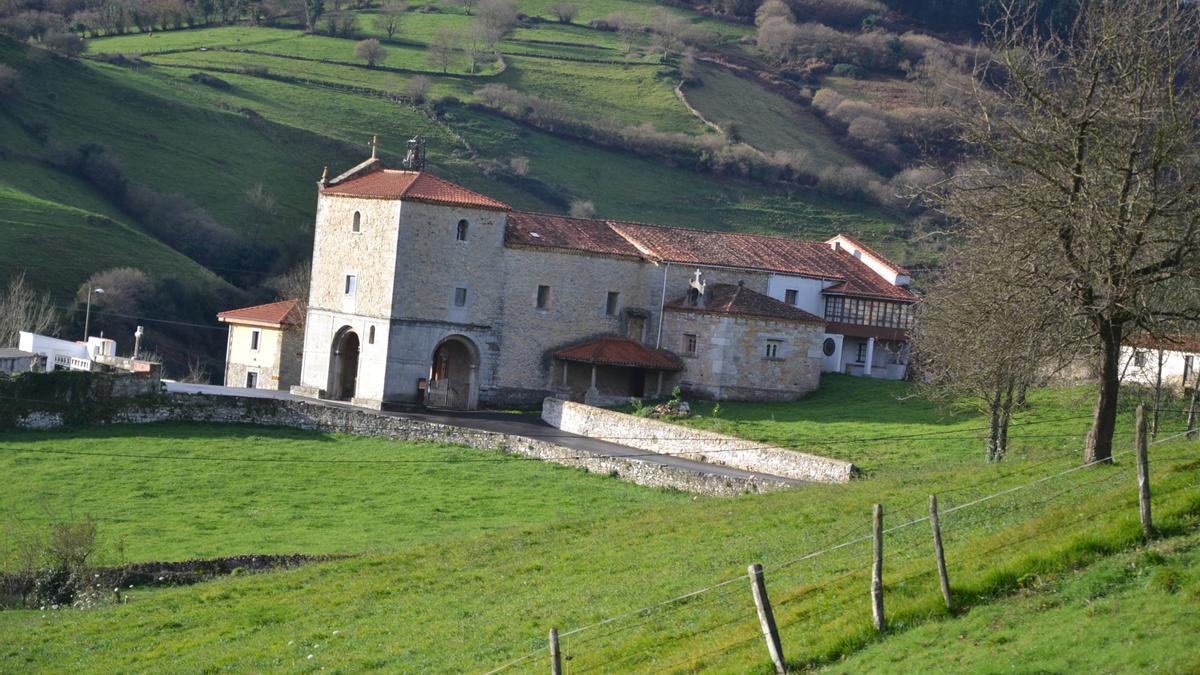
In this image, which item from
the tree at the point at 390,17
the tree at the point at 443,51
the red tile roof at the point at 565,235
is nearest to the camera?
the red tile roof at the point at 565,235

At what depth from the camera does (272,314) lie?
61.0 meters

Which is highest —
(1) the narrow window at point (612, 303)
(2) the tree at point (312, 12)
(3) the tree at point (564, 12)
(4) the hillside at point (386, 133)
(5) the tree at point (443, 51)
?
(3) the tree at point (564, 12)

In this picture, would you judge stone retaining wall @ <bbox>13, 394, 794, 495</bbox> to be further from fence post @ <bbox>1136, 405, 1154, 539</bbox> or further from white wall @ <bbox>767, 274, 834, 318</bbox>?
fence post @ <bbox>1136, 405, 1154, 539</bbox>

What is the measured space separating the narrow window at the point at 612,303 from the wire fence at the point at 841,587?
33.6m

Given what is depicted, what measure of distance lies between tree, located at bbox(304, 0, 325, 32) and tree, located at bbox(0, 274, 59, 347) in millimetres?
71491

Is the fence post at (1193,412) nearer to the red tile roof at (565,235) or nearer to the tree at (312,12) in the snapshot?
the red tile roof at (565,235)

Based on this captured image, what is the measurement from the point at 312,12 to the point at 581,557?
12595 cm

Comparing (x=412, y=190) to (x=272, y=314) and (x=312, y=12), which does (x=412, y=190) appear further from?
(x=312, y=12)

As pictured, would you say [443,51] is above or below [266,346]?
above

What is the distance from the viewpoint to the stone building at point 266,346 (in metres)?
60.4

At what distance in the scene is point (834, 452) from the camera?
4116 cm

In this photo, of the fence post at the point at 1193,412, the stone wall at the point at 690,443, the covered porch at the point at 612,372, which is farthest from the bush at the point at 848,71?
the fence post at the point at 1193,412

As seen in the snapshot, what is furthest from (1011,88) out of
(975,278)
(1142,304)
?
(1142,304)

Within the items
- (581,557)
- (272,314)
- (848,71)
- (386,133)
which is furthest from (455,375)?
(848,71)
